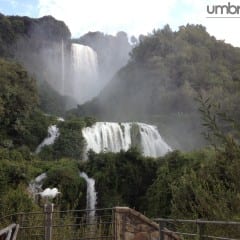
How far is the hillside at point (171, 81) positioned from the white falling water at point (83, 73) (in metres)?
7.43

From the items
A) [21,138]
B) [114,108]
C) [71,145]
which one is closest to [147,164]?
[71,145]

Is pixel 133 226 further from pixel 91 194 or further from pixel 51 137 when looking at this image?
pixel 51 137

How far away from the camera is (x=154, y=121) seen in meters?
37.2

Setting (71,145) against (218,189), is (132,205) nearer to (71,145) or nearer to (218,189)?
(71,145)

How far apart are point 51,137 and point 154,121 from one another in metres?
9.72

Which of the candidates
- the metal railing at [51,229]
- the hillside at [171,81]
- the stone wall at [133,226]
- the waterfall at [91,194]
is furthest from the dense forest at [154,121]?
the metal railing at [51,229]

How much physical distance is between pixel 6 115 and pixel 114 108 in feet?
51.2

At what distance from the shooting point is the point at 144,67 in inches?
1773

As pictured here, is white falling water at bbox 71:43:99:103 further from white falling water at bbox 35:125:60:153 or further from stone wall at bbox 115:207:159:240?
stone wall at bbox 115:207:159:240

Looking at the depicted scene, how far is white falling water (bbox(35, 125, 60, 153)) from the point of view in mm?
30150

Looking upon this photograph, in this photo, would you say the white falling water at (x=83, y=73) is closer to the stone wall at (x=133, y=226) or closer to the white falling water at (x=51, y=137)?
the white falling water at (x=51, y=137)

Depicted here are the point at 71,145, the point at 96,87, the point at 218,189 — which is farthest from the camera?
the point at 96,87

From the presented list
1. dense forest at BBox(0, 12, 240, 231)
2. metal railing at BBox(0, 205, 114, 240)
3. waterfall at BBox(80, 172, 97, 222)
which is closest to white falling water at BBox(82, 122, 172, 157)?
dense forest at BBox(0, 12, 240, 231)

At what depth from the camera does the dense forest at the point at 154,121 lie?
15.4ft
